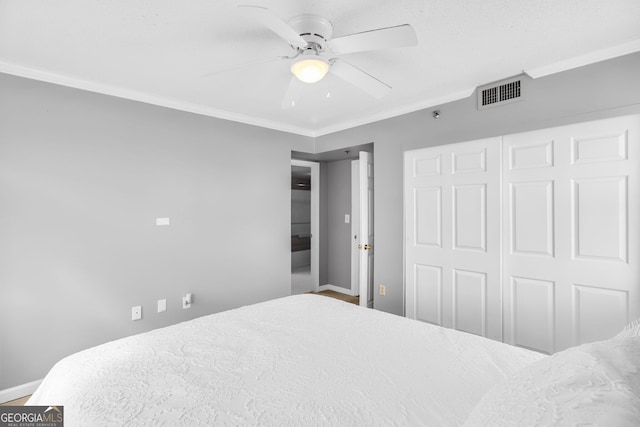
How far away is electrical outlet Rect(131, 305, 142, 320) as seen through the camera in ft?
9.08

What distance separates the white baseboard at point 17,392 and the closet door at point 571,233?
3.72 meters

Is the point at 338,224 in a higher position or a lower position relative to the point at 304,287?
higher

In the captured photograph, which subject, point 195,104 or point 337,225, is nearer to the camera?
point 195,104

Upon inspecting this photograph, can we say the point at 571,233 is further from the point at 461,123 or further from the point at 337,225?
the point at 337,225

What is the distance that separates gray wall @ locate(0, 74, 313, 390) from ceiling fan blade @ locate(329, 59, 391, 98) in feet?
6.06

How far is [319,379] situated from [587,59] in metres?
2.68

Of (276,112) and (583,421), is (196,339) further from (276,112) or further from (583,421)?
(276,112)

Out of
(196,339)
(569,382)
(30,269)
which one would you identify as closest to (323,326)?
(196,339)

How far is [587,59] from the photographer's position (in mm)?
2125

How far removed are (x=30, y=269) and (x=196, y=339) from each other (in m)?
1.73

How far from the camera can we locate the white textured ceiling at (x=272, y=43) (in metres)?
1.61

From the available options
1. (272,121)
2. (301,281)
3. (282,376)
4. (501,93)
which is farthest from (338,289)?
(282,376)

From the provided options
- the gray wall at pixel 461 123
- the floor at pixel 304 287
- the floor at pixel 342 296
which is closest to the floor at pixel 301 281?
the floor at pixel 304 287

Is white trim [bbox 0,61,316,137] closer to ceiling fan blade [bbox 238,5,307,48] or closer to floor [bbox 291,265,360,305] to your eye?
ceiling fan blade [bbox 238,5,307,48]
